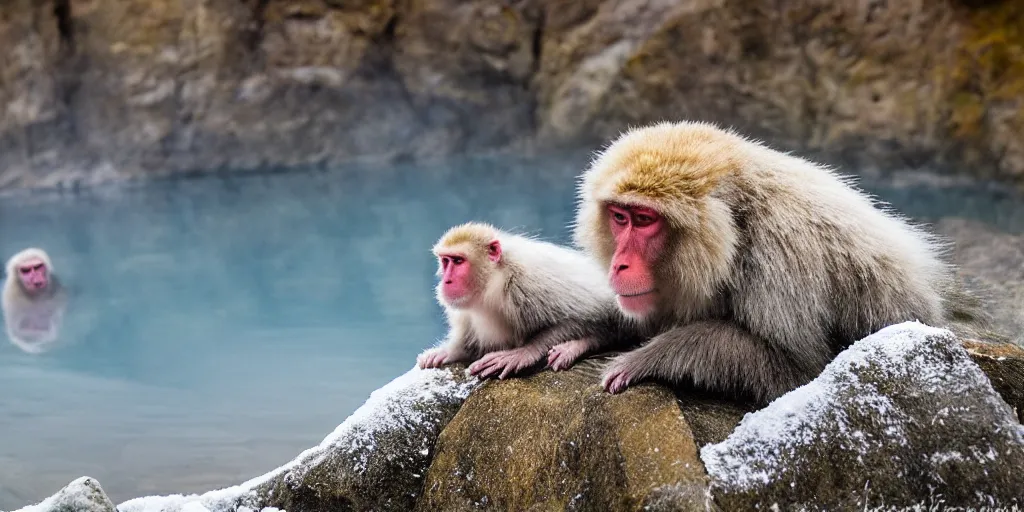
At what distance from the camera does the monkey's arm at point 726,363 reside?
8.05 ft

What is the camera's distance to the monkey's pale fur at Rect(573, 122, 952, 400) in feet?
7.93

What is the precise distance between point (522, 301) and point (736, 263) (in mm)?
898

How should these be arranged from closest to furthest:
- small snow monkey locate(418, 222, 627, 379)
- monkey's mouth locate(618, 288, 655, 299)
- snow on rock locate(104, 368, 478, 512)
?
monkey's mouth locate(618, 288, 655, 299), snow on rock locate(104, 368, 478, 512), small snow monkey locate(418, 222, 627, 379)

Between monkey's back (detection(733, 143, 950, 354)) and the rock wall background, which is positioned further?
the rock wall background

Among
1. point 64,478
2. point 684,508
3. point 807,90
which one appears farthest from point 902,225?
point 807,90

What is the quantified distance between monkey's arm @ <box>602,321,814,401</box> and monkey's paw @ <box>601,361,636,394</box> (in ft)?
0.22

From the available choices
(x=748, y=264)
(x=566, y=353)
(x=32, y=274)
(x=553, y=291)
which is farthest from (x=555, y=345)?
(x=32, y=274)

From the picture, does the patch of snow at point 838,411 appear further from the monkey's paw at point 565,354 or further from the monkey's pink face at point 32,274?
the monkey's pink face at point 32,274

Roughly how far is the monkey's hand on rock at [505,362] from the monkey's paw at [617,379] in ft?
1.33

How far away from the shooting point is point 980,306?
317cm

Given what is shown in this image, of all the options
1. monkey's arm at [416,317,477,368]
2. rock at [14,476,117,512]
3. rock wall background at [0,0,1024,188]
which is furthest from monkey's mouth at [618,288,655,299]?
rock wall background at [0,0,1024,188]

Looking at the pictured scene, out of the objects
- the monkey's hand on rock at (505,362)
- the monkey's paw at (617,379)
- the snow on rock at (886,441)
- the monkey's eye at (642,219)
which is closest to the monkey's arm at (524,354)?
the monkey's hand on rock at (505,362)

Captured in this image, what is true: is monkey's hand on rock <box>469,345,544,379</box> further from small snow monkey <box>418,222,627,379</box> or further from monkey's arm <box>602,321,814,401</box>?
monkey's arm <box>602,321,814,401</box>

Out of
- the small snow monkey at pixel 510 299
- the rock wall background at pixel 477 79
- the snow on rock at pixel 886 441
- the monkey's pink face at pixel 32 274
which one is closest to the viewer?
the snow on rock at pixel 886 441
